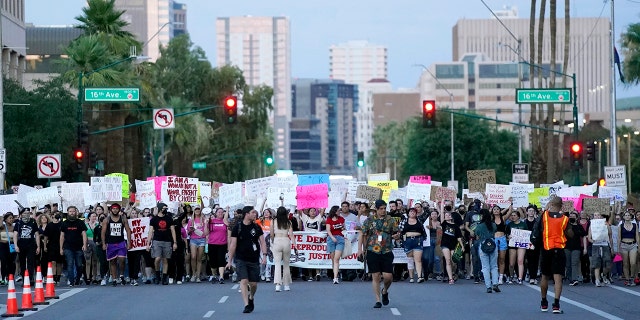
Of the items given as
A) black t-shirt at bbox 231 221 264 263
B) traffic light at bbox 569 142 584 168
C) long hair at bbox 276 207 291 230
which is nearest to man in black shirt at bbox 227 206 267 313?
black t-shirt at bbox 231 221 264 263

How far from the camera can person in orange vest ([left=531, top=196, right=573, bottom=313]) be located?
21703 millimetres

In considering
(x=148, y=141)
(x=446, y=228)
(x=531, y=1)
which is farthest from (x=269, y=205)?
(x=148, y=141)

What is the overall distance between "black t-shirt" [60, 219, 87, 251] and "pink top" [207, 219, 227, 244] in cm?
276

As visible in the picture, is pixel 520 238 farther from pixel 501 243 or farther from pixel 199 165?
pixel 199 165

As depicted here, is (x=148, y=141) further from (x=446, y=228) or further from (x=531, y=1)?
(x=446, y=228)

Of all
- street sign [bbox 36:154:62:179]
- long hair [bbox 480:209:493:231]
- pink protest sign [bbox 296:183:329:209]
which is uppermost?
street sign [bbox 36:154:62:179]

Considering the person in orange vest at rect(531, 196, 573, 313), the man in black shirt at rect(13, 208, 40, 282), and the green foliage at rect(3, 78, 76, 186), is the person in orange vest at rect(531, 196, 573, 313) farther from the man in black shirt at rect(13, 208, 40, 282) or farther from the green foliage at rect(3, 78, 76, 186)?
the green foliage at rect(3, 78, 76, 186)

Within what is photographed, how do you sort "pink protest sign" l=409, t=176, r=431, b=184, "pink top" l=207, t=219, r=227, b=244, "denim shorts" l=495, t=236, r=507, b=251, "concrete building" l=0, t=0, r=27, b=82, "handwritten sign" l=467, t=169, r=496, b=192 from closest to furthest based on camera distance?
"denim shorts" l=495, t=236, r=507, b=251
"pink top" l=207, t=219, r=227, b=244
"handwritten sign" l=467, t=169, r=496, b=192
"pink protest sign" l=409, t=176, r=431, b=184
"concrete building" l=0, t=0, r=27, b=82

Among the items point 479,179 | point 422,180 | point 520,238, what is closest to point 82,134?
point 422,180

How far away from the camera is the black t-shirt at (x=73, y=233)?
3114 centimetres

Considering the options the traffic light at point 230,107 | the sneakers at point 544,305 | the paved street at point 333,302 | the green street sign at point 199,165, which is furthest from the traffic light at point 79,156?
the green street sign at point 199,165

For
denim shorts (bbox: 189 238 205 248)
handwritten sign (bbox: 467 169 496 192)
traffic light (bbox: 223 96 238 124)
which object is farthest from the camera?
traffic light (bbox: 223 96 238 124)

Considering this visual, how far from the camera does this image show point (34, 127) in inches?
2494

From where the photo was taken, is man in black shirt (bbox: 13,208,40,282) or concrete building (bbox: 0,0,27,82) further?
concrete building (bbox: 0,0,27,82)
